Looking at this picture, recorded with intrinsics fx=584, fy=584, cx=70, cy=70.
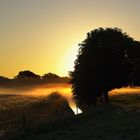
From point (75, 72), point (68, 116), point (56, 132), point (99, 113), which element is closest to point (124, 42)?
point (75, 72)

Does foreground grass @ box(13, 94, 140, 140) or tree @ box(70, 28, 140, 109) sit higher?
tree @ box(70, 28, 140, 109)

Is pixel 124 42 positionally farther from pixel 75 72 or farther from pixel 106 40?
pixel 75 72

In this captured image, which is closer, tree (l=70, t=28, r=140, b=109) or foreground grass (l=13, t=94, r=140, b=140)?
foreground grass (l=13, t=94, r=140, b=140)

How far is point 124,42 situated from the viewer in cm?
9456

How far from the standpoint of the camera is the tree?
297 feet

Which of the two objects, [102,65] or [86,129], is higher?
[102,65]

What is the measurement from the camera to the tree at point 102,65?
90.5 m

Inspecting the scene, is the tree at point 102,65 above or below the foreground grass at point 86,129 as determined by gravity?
above

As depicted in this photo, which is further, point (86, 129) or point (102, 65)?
point (102, 65)

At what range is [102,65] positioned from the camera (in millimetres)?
91000

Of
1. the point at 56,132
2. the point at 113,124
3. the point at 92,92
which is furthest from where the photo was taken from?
the point at 92,92

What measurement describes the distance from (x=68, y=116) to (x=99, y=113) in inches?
384

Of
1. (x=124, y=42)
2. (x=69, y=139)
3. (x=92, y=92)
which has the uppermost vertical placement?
(x=124, y=42)

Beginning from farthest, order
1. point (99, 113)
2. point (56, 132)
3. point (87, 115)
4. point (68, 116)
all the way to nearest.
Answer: point (99, 113) → point (87, 115) → point (68, 116) → point (56, 132)
